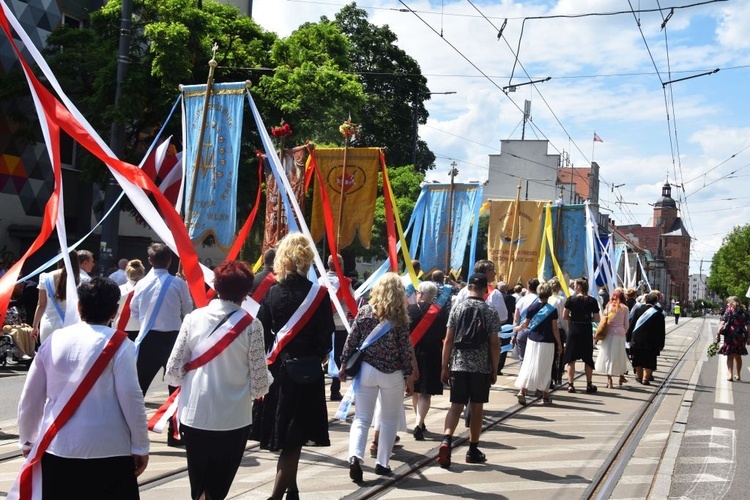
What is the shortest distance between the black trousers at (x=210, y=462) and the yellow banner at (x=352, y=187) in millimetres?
9866

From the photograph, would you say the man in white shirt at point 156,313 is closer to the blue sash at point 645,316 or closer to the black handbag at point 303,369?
the black handbag at point 303,369

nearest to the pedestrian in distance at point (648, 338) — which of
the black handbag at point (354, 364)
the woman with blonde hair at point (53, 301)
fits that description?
the black handbag at point (354, 364)

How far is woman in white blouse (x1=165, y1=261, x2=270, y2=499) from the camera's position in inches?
191

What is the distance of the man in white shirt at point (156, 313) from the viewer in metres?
7.98

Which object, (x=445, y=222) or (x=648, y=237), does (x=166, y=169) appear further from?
(x=648, y=237)

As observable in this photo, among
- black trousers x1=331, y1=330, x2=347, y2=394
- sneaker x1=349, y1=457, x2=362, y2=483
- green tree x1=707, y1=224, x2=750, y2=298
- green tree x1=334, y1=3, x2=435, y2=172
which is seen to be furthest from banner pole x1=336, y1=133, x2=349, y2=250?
green tree x1=707, y1=224, x2=750, y2=298

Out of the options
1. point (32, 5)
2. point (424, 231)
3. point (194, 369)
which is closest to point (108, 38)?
point (32, 5)

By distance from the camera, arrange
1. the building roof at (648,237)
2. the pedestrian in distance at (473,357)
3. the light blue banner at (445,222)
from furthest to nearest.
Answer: the building roof at (648,237) → the light blue banner at (445,222) → the pedestrian in distance at (473,357)

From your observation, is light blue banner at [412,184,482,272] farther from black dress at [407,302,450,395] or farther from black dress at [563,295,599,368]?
black dress at [407,302,450,395]

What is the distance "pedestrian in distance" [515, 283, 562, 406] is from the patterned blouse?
16.7 feet

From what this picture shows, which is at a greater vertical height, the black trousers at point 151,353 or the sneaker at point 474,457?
the black trousers at point 151,353

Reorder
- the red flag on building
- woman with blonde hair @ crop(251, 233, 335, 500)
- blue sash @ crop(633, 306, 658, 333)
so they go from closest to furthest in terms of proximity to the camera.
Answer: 1. woman with blonde hair @ crop(251, 233, 335, 500)
2. the red flag on building
3. blue sash @ crop(633, 306, 658, 333)

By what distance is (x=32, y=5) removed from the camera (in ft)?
79.2

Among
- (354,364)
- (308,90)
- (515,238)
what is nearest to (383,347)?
(354,364)
